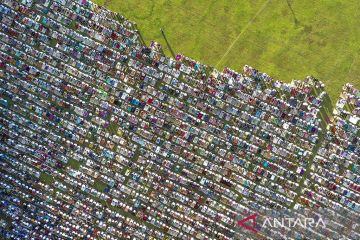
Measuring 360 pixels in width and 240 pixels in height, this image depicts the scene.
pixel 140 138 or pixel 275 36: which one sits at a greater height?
pixel 275 36

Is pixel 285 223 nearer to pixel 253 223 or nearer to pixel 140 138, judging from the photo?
pixel 253 223

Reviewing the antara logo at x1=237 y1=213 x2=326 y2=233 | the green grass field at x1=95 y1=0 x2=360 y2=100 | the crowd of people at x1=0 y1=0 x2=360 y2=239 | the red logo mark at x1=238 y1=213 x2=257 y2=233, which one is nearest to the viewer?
the antara logo at x1=237 y1=213 x2=326 y2=233

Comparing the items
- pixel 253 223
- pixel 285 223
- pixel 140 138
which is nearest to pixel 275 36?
pixel 140 138

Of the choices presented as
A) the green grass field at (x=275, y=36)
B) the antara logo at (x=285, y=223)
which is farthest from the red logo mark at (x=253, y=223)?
the green grass field at (x=275, y=36)

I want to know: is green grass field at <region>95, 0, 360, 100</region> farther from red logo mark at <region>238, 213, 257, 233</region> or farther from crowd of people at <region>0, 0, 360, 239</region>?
red logo mark at <region>238, 213, 257, 233</region>

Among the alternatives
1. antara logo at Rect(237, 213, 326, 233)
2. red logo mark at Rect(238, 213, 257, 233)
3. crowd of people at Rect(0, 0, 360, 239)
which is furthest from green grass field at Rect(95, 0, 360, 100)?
red logo mark at Rect(238, 213, 257, 233)

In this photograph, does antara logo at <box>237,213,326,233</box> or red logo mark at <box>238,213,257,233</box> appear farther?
red logo mark at <box>238,213,257,233</box>

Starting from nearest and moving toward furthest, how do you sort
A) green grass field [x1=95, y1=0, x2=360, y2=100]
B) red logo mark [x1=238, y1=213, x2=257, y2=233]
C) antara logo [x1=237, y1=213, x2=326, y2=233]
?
antara logo [x1=237, y1=213, x2=326, y2=233] → red logo mark [x1=238, y1=213, x2=257, y2=233] → green grass field [x1=95, y1=0, x2=360, y2=100]
